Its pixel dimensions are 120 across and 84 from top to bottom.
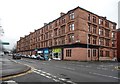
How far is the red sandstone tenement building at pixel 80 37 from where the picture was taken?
52.1 metres

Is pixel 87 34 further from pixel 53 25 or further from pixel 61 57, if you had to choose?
pixel 53 25

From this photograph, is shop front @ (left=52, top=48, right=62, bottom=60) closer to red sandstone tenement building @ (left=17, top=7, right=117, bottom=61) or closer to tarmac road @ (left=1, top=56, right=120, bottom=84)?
red sandstone tenement building @ (left=17, top=7, right=117, bottom=61)

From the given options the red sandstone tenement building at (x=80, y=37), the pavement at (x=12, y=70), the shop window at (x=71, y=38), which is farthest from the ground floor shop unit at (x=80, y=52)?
the pavement at (x=12, y=70)

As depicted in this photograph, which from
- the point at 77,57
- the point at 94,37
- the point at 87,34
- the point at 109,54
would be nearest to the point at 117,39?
the point at 109,54

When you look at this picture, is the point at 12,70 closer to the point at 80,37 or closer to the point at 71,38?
the point at 80,37

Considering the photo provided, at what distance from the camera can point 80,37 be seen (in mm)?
51750

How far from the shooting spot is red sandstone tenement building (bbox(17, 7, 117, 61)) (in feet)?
171

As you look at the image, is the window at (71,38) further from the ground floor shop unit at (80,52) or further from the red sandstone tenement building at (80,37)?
the ground floor shop unit at (80,52)

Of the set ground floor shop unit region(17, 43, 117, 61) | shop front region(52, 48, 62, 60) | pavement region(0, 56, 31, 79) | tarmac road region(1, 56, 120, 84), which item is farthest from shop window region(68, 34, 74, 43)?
tarmac road region(1, 56, 120, 84)

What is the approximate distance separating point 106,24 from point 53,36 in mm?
18575

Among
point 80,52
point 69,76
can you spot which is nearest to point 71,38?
point 80,52

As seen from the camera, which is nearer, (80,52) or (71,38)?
(80,52)

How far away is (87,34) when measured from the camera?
179 ft

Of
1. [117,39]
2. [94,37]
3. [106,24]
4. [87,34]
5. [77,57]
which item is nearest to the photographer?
[77,57]
